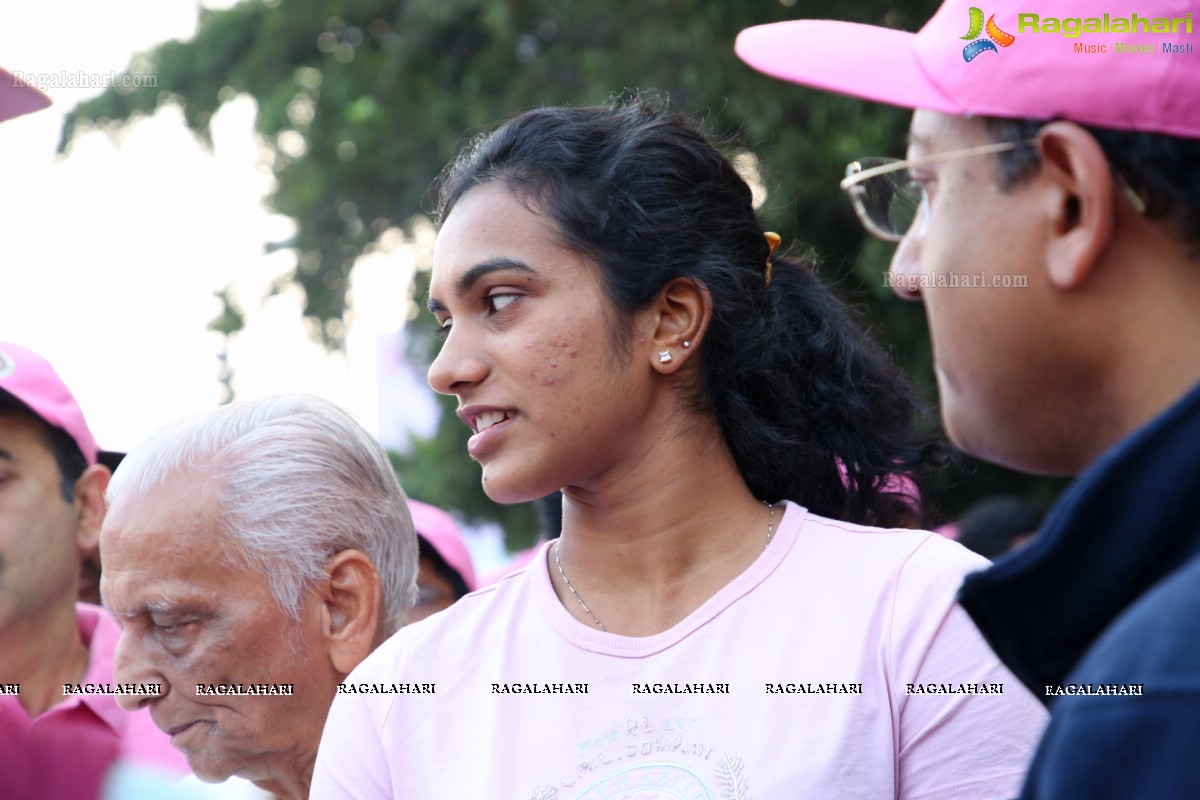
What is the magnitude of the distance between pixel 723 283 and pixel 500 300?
1.34ft

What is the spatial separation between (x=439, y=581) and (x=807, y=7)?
11.3ft

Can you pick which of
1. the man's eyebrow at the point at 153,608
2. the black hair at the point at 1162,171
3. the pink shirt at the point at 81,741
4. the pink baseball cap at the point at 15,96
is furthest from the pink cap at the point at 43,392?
the black hair at the point at 1162,171

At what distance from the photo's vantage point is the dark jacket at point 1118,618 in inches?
35.2

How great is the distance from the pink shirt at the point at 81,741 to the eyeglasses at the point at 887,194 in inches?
81.7

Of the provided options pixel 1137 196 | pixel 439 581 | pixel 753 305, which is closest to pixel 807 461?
pixel 753 305

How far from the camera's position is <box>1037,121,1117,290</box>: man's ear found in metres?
1.31

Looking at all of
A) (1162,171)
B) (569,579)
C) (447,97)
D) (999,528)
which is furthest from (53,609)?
(447,97)

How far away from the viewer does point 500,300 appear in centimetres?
219

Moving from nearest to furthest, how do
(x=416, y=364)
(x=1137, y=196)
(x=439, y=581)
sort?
(x=1137, y=196), (x=439, y=581), (x=416, y=364)

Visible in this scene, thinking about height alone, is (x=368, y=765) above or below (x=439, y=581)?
above

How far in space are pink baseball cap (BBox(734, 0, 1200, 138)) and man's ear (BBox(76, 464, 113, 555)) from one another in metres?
2.52

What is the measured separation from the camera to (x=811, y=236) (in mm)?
6797

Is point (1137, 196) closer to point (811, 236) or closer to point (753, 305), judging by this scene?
point (753, 305)

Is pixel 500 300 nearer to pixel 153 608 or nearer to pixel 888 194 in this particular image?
pixel 888 194
